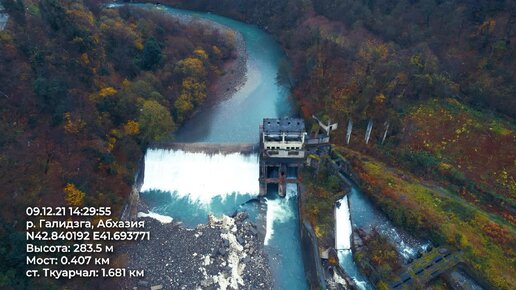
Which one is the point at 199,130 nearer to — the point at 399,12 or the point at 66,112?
the point at 66,112

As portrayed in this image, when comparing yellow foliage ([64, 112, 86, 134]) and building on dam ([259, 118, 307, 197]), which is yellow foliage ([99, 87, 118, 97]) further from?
building on dam ([259, 118, 307, 197])

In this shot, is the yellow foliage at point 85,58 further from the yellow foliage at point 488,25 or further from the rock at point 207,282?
the yellow foliage at point 488,25

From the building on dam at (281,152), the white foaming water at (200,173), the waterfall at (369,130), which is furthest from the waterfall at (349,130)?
the white foaming water at (200,173)

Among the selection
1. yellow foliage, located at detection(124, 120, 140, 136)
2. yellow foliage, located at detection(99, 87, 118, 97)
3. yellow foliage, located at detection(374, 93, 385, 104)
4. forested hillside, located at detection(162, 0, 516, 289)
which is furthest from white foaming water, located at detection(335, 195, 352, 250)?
yellow foliage, located at detection(99, 87, 118, 97)

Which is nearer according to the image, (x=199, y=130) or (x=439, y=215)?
(x=439, y=215)

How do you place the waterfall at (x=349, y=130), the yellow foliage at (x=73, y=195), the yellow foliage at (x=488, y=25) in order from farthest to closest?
the yellow foliage at (x=488, y=25)
the waterfall at (x=349, y=130)
the yellow foliage at (x=73, y=195)

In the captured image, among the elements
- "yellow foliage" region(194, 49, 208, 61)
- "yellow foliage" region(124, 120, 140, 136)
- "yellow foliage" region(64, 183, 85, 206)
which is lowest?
"yellow foliage" region(64, 183, 85, 206)

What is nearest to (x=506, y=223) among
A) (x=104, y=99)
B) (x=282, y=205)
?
(x=282, y=205)
